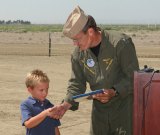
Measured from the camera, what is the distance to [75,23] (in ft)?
11.1

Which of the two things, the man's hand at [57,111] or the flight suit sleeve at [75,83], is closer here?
the man's hand at [57,111]

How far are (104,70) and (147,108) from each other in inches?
57.3

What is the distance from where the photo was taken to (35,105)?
3838 millimetres

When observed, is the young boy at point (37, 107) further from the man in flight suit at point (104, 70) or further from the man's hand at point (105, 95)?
the man's hand at point (105, 95)

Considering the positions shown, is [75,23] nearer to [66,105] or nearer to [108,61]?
[108,61]

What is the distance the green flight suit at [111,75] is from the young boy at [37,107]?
0.22 m

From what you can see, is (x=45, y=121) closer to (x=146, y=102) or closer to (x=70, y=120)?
(x=146, y=102)

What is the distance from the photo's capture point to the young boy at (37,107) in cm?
375

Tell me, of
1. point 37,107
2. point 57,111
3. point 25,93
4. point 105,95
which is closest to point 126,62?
point 105,95

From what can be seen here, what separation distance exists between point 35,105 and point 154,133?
5.77 ft

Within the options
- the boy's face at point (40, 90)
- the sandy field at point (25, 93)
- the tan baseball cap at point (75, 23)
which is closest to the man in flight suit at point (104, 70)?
the tan baseball cap at point (75, 23)

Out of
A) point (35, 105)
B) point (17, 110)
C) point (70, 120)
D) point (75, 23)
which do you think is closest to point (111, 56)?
point (75, 23)

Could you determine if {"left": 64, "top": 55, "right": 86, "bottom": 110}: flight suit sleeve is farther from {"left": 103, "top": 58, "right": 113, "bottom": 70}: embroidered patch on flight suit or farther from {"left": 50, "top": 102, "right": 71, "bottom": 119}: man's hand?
{"left": 103, "top": 58, "right": 113, "bottom": 70}: embroidered patch on flight suit

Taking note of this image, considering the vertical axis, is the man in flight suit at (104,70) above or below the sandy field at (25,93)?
above
